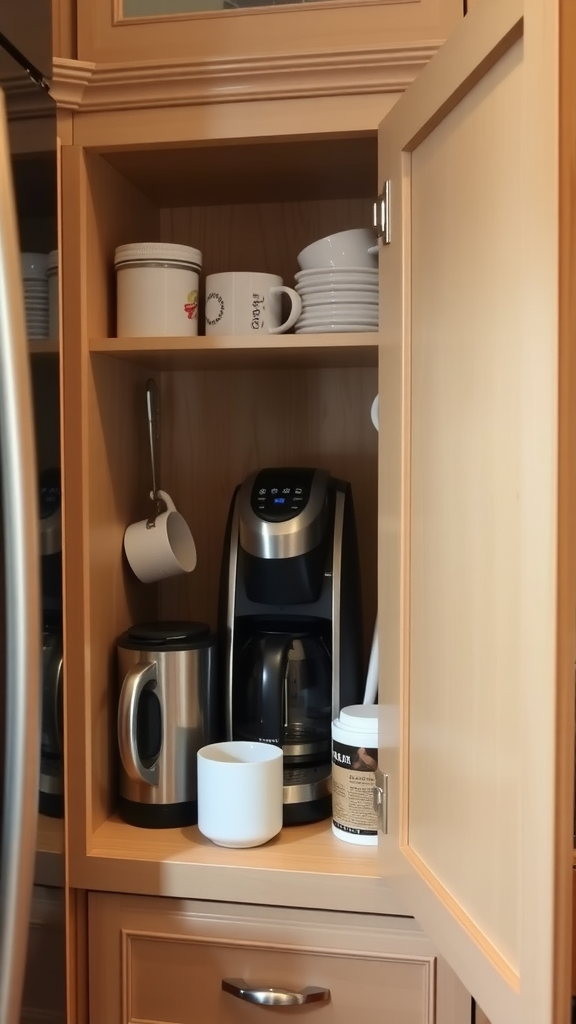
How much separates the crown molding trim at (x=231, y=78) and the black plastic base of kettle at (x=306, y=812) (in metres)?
0.85

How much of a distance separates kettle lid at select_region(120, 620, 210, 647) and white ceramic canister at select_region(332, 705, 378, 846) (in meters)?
0.21

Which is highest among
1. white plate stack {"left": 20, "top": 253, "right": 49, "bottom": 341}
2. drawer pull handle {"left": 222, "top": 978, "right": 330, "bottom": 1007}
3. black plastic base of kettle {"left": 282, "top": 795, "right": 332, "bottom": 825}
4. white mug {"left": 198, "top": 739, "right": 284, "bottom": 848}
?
white plate stack {"left": 20, "top": 253, "right": 49, "bottom": 341}

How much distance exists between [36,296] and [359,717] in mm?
598

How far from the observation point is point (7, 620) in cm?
57

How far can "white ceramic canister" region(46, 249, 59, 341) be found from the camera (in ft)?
2.41

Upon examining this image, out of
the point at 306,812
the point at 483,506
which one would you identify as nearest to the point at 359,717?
the point at 306,812

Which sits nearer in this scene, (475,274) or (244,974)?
(475,274)

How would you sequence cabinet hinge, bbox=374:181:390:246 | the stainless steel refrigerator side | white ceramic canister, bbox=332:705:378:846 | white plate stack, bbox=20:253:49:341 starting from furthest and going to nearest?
white ceramic canister, bbox=332:705:378:846 → cabinet hinge, bbox=374:181:390:246 → white plate stack, bbox=20:253:49:341 → the stainless steel refrigerator side

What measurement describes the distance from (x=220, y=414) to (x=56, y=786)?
0.71 m

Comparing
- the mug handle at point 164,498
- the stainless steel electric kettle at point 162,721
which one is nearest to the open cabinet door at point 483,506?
the stainless steel electric kettle at point 162,721

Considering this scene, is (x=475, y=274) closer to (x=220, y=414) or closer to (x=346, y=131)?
(x=346, y=131)

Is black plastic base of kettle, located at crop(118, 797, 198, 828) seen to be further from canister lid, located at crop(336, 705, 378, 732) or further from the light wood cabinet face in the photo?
the light wood cabinet face

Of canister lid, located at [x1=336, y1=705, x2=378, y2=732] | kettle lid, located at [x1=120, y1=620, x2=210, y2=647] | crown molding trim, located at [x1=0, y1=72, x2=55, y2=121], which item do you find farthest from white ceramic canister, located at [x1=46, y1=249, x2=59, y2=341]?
canister lid, located at [x1=336, y1=705, x2=378, y2=732]

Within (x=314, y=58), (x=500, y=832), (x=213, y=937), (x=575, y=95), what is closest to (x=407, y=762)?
(x=500, y=832)
